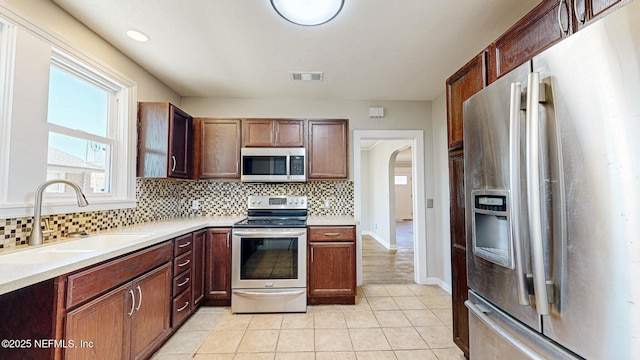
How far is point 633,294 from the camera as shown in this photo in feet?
2.15

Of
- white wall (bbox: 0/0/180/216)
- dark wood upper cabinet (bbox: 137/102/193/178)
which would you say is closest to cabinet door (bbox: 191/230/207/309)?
dark wood upper cabinet (bbox: 137/102/193/178)

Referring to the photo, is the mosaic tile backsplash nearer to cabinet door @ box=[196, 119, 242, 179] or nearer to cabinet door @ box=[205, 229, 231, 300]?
cabinet door @ box=[196, 119, 242, 179]

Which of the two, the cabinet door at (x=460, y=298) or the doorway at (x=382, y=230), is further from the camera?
the doorway at (x=382, y=230)

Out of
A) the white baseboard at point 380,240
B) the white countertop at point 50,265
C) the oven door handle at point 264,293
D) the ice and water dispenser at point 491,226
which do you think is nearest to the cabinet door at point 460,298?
the ice and water dispenser at point 491,226

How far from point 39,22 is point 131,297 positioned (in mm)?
1826

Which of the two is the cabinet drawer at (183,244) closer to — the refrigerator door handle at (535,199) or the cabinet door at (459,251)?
the cabinet door at (459,251)

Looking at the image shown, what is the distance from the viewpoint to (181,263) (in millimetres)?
2230

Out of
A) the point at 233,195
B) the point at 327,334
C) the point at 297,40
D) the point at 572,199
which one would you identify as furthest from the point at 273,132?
the point at 572,199

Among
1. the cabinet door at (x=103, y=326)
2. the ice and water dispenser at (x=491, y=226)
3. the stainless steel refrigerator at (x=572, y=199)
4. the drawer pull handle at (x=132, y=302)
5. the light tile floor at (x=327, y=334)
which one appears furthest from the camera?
the light tile floor at (x=327, y=334)

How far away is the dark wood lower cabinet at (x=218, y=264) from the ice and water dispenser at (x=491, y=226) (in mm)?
2213

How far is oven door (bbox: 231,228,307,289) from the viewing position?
8.48 feet

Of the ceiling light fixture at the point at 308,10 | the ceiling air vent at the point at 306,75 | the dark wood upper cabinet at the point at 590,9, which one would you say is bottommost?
the dark wood upper cabinet at the point at 590,9

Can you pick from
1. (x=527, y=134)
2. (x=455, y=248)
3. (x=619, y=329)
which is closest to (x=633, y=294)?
(x=619, y=329)

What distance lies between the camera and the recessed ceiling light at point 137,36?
2.01 metres
